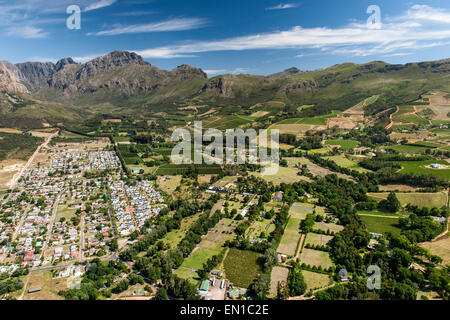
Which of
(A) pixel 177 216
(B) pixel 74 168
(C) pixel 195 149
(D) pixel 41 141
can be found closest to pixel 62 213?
(A) pixel 177 216

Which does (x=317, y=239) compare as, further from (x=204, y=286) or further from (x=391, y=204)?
(x=204, y=286)

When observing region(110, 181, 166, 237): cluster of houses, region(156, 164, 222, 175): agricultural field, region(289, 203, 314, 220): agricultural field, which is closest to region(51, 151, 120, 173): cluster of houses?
region(156, 164, 222, 175): agricultural field

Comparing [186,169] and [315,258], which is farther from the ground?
[186,169]

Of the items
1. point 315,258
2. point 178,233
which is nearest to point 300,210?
point 315,258

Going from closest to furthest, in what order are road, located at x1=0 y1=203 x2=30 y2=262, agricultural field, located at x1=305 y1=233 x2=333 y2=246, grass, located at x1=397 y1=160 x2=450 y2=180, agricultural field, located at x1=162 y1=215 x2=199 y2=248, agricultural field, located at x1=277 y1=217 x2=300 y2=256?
1. agricultural field, located at x1=277 y1=217 x2=300 y2=256
2. road, located at x1=0 y1=203 x2=30 y2=262
3. agricultural field, located at x1=305 y1=233 x2=333 y2=246
4. agricultural field, located at x1=162 y1=215 x2=199 y2=248
5. grass, located at x1=397 y1=160 x2=450 y2=180

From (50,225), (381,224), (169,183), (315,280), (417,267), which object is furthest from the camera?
(169,183)

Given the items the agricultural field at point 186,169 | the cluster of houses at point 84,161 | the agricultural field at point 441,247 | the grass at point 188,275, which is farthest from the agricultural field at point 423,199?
the cluster of houses at point 84,161

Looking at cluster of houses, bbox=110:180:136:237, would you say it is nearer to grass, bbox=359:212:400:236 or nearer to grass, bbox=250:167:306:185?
grass, bbox=250:167:306:185
